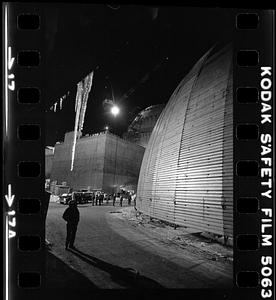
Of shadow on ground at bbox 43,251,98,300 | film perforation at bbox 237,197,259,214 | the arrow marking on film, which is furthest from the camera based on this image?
shadow on ground at bbox 43,251,98,300

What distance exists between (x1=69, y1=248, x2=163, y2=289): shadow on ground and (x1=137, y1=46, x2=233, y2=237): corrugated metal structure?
14.4ft

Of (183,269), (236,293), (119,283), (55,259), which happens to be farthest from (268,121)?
(55,259)

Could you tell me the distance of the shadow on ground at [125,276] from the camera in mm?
6062

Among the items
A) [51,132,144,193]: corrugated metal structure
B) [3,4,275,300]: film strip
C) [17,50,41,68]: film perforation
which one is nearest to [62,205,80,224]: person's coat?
[3,4,275,300]: film strip

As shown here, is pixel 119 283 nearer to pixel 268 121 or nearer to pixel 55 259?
pixel 55 259

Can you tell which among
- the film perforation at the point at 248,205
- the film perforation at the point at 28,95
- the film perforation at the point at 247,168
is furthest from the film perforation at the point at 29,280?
the film perforation at the point at 247,168

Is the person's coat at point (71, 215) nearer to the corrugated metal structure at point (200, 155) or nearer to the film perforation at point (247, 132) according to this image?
the corrugated metal structure at point (200, 155)

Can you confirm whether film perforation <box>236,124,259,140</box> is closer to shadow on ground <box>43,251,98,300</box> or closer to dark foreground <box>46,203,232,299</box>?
dark foreground <box>46,203,232,299</box>

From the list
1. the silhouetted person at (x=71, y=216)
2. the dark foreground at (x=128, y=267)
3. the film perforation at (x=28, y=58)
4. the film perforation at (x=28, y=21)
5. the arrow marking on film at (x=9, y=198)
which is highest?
the film perforation at (x=28, y=21)

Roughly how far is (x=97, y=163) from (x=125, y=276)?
126ft

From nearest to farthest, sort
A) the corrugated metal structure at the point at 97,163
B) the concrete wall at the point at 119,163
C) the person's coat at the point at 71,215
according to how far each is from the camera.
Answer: the person's coat at the point at 71,215
the corrugated metal structure at the point at 97,163
the concrete wall at the point at 119,163

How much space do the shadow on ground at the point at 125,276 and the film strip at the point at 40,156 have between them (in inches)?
70.7

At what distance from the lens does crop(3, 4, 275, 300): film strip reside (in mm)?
4998

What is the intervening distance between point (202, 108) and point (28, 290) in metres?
10.4
